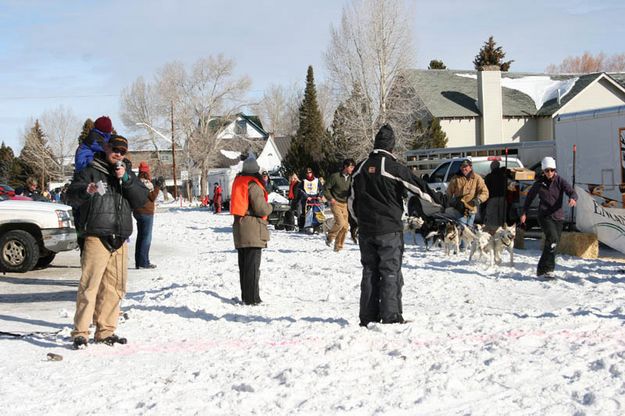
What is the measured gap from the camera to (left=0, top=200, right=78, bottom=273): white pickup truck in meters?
12.5

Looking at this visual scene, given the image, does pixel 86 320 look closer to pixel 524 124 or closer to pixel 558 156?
pixel 558 156

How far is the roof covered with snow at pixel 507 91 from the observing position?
43.6 meters

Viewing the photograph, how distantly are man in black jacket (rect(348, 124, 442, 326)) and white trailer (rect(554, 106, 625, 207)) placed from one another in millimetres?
7838

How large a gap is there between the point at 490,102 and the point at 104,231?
38907 millimetres

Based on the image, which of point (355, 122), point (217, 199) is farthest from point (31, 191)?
point (355, 122)

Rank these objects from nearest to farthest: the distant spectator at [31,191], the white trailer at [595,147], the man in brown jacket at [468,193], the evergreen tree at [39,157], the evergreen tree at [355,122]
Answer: the man in brown jacket at [468,193] < the white trailer at [595,147] < the distant spectator at [31,191] < the evergreen tree at [355,122] < the evergreen tree at [39,157]

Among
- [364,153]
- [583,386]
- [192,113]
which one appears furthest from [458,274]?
[192,113]

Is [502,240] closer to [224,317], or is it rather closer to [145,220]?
[224,317]

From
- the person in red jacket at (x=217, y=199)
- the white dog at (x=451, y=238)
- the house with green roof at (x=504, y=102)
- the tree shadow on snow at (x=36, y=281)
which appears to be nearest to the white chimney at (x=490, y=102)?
the house with green roof at (x=504, y=102)

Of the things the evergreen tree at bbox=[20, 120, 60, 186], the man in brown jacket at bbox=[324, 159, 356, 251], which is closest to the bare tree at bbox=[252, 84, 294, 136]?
the evergreen tree at bbox=[20, 120, 60, 186]

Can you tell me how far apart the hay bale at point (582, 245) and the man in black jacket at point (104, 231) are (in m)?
8.72

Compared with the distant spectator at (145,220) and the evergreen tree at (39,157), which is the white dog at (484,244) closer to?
the distant spectator at (145,220)

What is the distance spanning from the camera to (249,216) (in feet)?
27.2

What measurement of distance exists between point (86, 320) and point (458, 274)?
646 cm
